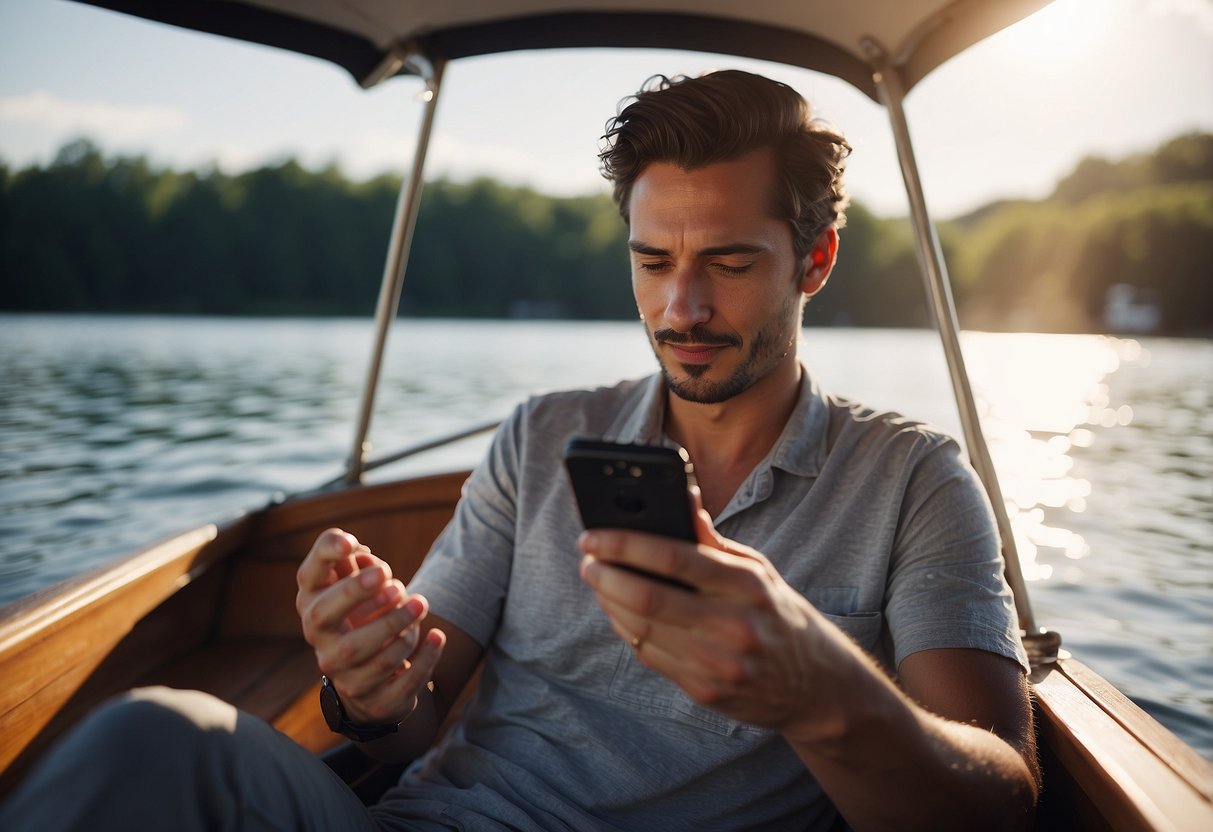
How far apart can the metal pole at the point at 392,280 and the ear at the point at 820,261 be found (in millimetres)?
1308

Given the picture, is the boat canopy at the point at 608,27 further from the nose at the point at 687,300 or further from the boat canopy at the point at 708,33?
the nose at the point at 687,300

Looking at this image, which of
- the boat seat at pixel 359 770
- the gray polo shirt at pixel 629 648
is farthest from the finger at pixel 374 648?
the boat seat at pixel 359 770

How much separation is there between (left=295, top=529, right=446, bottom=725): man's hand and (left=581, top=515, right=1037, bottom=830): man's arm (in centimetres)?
37

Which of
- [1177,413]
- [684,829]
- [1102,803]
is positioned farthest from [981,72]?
[1177,413]

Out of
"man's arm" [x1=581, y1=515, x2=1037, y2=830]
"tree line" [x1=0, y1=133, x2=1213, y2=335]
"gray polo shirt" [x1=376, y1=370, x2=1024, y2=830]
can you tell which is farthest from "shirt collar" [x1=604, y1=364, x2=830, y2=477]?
"tree line" [x1=0, y1=133, x2=1213, y2=335]

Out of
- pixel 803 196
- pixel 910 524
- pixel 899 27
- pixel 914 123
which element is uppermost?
pixel 899 27

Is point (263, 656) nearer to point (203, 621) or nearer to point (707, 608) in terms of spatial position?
point (203, 621)

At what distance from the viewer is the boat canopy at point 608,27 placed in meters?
1.95

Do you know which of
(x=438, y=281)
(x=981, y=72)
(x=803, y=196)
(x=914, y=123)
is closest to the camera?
(x=803, y=196)

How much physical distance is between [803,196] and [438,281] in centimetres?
3299

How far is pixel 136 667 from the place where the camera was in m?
2.04

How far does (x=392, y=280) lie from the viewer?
2633 mm

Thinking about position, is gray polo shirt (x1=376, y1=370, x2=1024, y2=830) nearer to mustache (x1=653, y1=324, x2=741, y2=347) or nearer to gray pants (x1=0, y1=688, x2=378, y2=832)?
mustache (x1=653, y1=324, x2=741, y2=347)

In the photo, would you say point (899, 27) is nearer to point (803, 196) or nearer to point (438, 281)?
point (803, 196)
